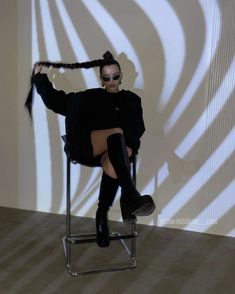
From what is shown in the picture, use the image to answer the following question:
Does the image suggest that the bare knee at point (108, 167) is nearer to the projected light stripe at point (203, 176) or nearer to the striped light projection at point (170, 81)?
the striped light projection at point (170, 81)

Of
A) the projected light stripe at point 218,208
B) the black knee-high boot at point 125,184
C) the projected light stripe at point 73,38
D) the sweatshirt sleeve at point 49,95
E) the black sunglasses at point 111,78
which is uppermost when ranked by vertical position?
the projected light stripe at point 73,38

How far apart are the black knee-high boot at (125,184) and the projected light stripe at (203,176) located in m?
0.79

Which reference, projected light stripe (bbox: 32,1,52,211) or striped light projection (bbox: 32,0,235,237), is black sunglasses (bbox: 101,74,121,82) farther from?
projected light stripe (bbox: 32,1,52,211)

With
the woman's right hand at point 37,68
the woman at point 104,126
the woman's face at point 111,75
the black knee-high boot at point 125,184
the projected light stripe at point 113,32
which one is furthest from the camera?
the projected light stripe at point 113,32

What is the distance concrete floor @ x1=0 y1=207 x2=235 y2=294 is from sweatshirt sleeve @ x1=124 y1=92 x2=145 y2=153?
2.06 ft

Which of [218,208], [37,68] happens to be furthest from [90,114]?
[218,208]

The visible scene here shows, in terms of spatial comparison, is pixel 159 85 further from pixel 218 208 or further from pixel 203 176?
pixel 218 208

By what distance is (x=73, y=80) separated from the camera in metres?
2.66

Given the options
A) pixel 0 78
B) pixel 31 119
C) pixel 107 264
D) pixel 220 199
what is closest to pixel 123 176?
pixel 107 264

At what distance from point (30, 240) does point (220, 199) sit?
120cm

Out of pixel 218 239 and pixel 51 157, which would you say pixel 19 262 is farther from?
pixel 218 239

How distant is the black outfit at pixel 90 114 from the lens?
2.11 meters

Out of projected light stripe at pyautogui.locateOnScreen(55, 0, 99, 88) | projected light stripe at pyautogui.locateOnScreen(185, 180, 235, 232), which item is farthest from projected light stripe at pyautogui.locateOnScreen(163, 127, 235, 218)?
projected light stripe at pyautogui.locateOnScreen(55, 0, 99, 88)

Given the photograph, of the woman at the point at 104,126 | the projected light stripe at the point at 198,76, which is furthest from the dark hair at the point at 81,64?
the projected light stripe at the point at 198,76
